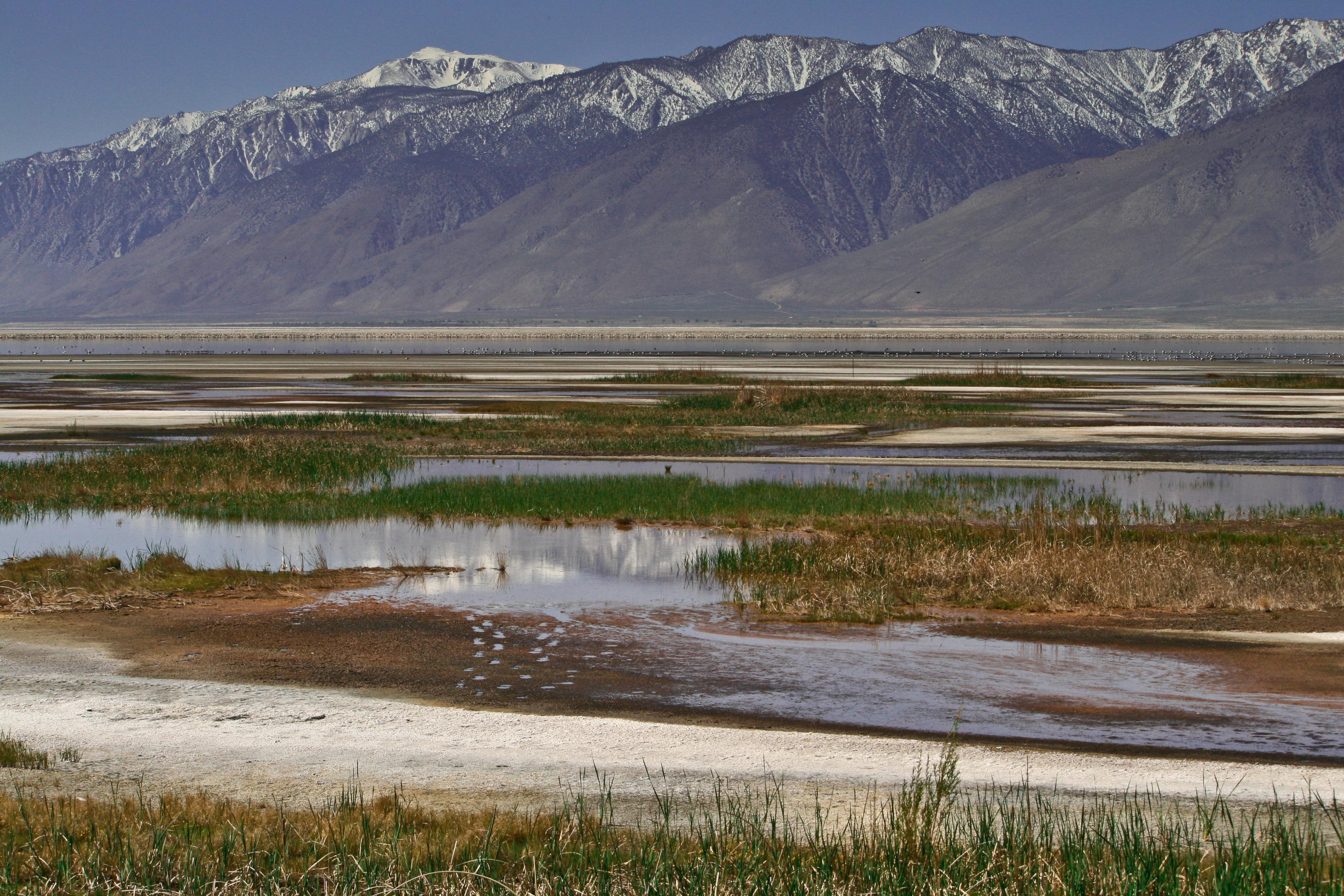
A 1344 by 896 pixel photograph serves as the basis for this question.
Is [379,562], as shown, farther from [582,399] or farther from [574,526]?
[582,399]

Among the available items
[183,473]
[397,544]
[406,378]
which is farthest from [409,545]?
[406,378]

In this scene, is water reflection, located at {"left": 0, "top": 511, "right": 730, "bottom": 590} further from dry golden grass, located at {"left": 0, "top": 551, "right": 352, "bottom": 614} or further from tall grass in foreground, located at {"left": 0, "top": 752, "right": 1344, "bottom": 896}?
tall grass in foreground, located at {"left": 0, "top": 752, "right": 1344, "bottom": 896}

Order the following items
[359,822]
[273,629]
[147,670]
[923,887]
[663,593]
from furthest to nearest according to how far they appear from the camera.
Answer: [663,593] → [273,629] → [147,670] → [359,822] → [923,887]

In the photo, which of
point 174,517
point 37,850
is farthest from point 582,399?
point 37,850

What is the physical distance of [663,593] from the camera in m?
19.8

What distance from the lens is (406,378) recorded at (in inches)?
3147

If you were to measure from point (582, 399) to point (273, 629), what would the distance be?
44.7m

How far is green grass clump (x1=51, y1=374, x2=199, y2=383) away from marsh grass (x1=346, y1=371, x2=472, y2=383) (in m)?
9.82

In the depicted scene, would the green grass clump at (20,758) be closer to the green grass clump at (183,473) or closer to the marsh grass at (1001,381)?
the green grass clump at (183,473)

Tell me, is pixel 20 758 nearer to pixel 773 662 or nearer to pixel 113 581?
→ pixel 773 662

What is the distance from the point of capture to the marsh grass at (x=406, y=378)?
A: 7788 centimetres

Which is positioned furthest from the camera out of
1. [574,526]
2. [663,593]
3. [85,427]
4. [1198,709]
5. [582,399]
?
[582,399]

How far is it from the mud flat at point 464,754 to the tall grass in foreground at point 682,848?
0.70m

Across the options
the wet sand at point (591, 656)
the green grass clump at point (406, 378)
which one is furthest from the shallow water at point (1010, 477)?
the green grass clump at point (406, 378)
